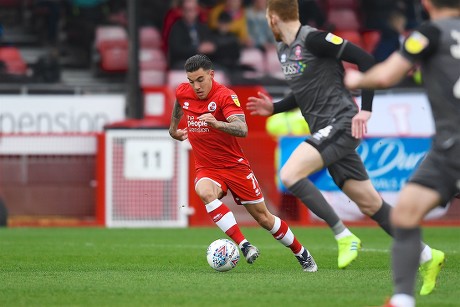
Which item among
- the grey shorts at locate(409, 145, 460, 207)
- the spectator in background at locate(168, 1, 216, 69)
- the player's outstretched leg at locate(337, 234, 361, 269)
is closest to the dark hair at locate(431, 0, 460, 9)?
the grey shorts at locate(409, 145, 460, 207)

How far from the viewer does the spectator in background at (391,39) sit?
787 inches

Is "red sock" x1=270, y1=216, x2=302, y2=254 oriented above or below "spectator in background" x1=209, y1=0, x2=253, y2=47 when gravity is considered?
below

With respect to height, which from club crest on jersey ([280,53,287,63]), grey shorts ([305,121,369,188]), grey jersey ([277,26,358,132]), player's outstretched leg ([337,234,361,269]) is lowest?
player's outstretched leg ([337,234,361,269])

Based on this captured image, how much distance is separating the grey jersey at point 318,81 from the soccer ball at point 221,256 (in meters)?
1.24

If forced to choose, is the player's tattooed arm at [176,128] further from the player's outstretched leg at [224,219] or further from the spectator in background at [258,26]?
the spectator in background at [258,26]

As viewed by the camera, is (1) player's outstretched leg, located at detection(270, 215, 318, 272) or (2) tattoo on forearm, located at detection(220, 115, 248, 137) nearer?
(2) tattoo on forearm, located at detection(220, 115, 248, 137)

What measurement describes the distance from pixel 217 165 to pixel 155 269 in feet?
3.43

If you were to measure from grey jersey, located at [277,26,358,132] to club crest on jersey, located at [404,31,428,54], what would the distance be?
2.87 m

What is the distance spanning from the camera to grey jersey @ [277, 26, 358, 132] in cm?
946

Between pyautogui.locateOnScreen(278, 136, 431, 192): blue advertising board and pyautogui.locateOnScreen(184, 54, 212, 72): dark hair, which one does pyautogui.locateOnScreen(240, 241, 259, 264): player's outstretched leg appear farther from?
pyautogui.locateOnScreen(278, 136, 431, 192): blue advertising board

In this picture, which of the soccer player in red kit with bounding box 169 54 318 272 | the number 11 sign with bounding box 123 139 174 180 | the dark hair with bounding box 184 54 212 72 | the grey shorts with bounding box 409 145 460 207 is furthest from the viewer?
the number 11 sign with bounding box 123 139 174 180

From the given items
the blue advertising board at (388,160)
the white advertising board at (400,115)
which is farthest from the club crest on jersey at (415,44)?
the white advertising board at (400,115)

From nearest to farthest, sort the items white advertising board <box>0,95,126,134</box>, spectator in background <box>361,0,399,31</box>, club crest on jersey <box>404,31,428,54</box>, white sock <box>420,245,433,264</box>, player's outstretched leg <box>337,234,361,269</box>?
club crest on jersey <box>404,31,428,54</box> < white sock <box>420,245,433,264</box> < player's outstretched leg <box>337,234,361,269</box> < white advertising board <box>0,95,126,134</box> < spectator in background <box>361,0,399,31</box>

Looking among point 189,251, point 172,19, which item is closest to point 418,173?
point 189,251
